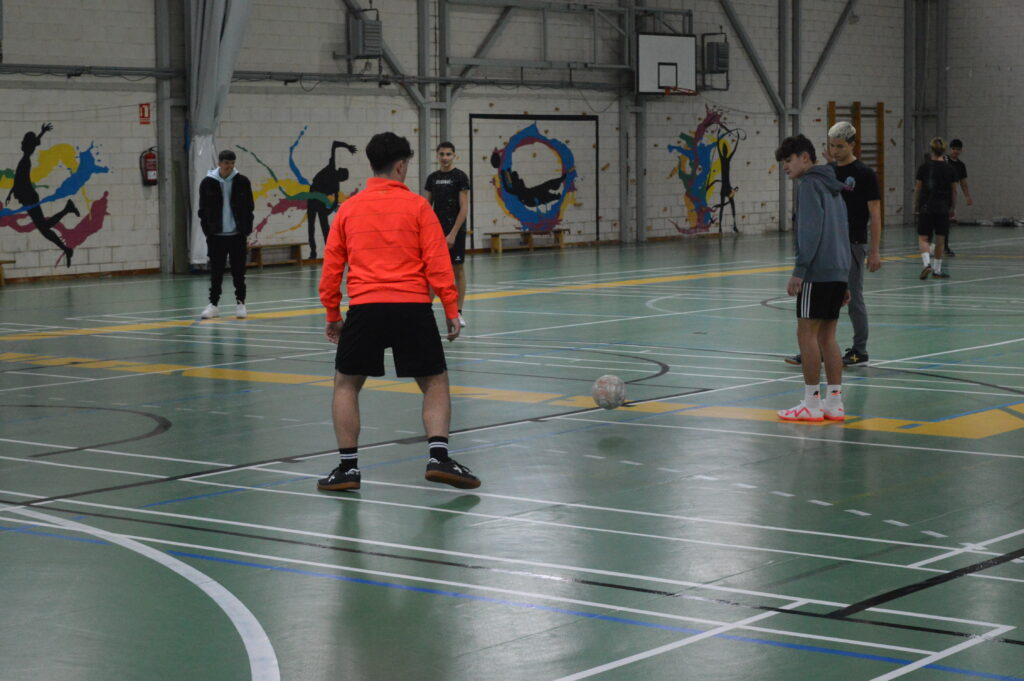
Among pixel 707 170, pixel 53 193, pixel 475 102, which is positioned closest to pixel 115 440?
pixel 53 193

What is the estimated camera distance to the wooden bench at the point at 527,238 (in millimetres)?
33781

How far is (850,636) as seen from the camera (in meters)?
5.46

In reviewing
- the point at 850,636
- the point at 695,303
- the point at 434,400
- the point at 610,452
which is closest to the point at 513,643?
the point at 850,636

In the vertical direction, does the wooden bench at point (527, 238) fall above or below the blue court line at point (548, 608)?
above

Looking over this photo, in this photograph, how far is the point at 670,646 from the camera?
539cm

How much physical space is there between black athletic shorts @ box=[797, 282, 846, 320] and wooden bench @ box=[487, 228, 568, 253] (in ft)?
76.3

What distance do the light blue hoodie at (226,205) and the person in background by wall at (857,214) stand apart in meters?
8.05

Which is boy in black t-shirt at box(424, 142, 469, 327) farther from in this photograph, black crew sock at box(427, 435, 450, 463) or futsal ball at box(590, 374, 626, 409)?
black crew sock at box(427, 435, 450, 463)

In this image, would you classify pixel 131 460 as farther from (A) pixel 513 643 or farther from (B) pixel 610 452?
(A) pixel 513 643

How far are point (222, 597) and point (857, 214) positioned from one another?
8.49m

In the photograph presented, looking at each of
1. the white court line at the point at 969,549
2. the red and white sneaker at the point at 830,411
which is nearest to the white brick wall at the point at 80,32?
the red and white sneaker at the point at 830,411

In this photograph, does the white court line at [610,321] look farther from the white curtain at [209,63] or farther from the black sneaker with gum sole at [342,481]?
the white curtain at [209,63]

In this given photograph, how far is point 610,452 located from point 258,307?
11850 mm

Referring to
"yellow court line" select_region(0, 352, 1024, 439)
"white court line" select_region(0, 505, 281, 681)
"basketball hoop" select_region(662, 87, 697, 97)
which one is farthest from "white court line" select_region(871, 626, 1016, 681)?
"basketball hoop" select_region(662, 87, 697, 97)
